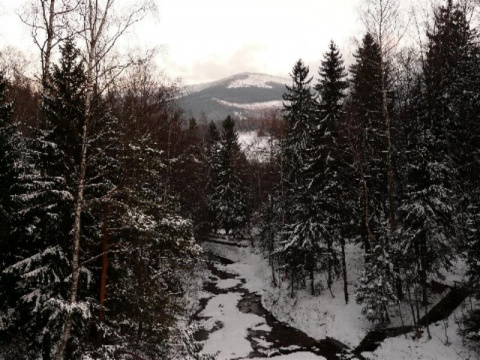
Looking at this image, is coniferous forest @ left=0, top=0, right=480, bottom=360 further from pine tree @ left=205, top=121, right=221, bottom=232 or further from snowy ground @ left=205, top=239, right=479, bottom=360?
pine tree @ left=205, top=121, right=221, bottom=232

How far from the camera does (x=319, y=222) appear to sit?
2669cm

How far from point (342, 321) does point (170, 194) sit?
13.6 meters

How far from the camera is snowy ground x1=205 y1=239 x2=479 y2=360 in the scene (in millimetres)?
17109

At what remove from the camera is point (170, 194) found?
79.0 feet

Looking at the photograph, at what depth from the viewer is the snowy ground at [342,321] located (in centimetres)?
1711

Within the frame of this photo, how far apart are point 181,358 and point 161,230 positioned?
4.07 meters

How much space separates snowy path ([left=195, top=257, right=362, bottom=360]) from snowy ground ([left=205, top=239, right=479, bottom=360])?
47 cm

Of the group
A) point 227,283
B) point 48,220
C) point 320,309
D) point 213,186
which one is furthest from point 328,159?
point 213,186

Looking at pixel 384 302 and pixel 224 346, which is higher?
pixel 384 302

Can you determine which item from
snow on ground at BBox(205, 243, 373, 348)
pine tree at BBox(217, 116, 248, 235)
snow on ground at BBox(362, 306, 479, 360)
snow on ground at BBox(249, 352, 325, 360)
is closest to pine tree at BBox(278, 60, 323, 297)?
snow on ground at BBox(205, 243, 373, 348)

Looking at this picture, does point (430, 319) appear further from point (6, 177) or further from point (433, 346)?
point (6, 177)

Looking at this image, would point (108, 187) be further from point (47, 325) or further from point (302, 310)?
point (302, 310)

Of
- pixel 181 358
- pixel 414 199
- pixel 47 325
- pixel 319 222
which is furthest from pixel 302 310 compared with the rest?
pixel 47 325

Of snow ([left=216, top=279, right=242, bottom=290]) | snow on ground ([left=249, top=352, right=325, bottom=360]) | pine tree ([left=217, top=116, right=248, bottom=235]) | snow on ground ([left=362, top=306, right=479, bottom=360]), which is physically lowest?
snow ([left=216, top=279, right=242, bottom=290])
